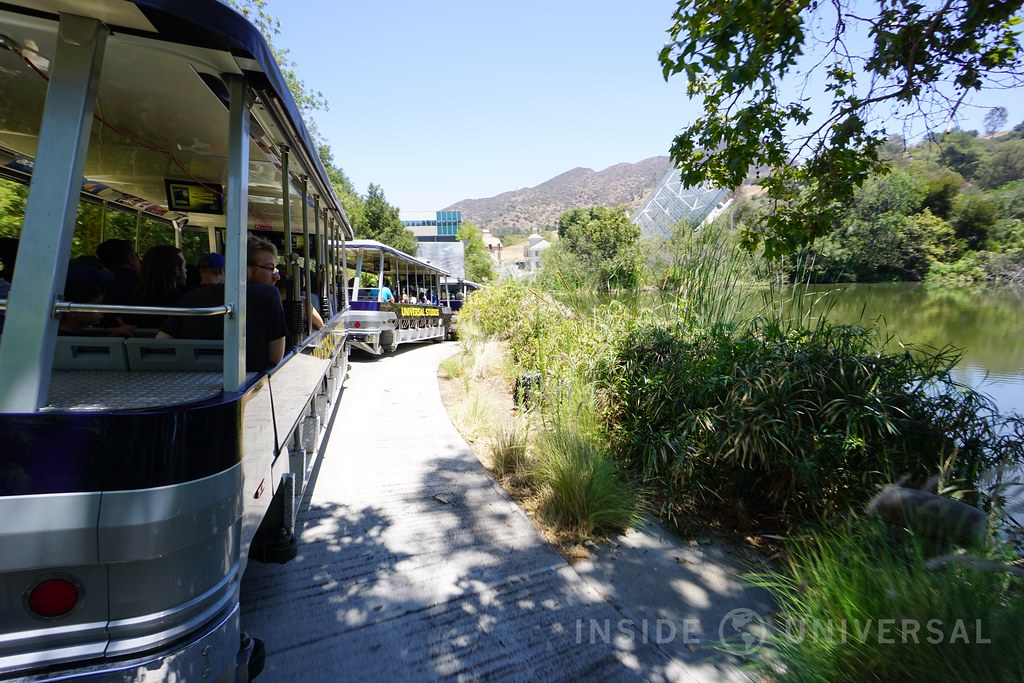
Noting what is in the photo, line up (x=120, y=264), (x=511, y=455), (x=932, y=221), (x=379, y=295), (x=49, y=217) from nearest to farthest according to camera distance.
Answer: (x=49, y=217)
(x=120, y=264)
(x=511, y=455)
(x=379, y=295)
(x=932, y=221)

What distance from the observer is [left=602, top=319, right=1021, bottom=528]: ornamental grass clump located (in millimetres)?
3518

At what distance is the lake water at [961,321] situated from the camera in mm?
5141

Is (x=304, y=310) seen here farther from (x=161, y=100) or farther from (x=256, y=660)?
(x=256, y=660)

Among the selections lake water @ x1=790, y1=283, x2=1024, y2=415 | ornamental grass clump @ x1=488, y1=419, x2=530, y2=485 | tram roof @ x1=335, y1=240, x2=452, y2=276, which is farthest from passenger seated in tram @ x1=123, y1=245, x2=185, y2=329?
tram roof @ x1=335, y1=240, x2=452, y2=276

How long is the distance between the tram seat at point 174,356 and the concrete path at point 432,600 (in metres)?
1.42

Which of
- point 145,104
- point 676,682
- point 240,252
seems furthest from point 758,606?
point 145,104

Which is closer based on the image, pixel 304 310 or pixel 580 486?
pixel 580 486

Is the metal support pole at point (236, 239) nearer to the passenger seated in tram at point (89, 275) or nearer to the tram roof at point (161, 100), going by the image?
the tram roof at point (161, 100)

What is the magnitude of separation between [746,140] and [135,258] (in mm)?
5163

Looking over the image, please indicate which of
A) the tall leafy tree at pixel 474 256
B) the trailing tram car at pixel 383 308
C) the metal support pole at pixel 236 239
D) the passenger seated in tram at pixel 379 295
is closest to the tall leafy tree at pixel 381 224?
the trailing tram car at pixel 383 308

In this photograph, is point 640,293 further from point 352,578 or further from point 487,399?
point 352,578

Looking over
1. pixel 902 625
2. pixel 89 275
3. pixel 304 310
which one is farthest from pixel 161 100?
pixel 902 625

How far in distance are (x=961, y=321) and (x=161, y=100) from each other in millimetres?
14059

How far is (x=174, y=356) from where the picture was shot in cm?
231
